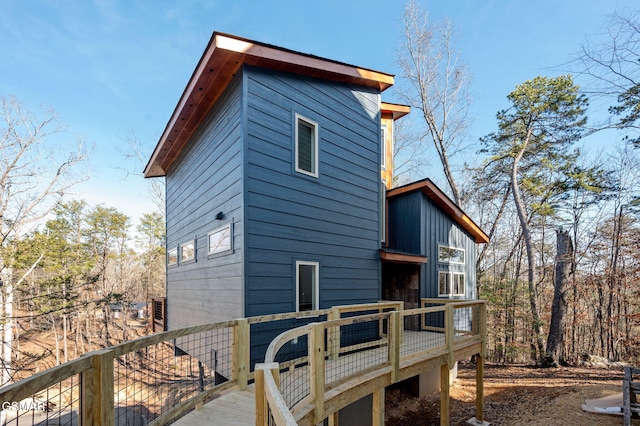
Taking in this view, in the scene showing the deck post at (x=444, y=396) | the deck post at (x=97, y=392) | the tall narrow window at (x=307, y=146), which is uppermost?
the tall narrow window at (x=307, y=146)

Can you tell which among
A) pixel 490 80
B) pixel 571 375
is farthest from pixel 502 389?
pixel 490 80

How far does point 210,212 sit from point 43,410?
794 cm

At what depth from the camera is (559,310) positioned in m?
11.4

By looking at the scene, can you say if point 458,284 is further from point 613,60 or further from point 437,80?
point 437,80

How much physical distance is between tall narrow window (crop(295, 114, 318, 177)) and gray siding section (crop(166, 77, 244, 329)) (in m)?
1.14

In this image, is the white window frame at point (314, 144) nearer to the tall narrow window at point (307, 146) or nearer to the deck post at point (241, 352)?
the tall narrow window at point (307, 146)

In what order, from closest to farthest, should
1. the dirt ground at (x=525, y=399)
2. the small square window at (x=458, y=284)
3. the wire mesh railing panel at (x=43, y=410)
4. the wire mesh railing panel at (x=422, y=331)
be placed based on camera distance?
1. the wire mesh railing panel at (x=43, y=410)
2. the dirt ground at (x=525, y=399)
3. the wire mesh railing panel at (x=422, y=331)
4. the small square window at (x=458, y=284)

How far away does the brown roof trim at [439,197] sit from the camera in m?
8.73

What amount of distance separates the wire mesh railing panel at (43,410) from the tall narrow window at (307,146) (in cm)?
424

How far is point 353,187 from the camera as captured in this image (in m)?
6.90

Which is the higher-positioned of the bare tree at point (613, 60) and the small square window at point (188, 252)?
the bare tree at point (613, 60)

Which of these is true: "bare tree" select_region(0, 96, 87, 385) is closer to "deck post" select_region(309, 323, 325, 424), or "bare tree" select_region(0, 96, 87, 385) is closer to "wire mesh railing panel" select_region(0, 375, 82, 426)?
"wire mesh railing panel" select_region(0, 375, 82, 426)

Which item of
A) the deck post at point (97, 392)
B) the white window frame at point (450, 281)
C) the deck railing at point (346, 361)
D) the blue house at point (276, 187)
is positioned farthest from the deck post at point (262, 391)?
the white window frame at point (450, 281)

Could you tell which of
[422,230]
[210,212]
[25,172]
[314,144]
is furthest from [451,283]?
[25,172]
